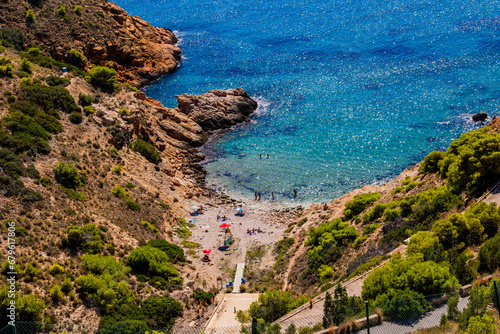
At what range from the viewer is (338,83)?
77.2 metres

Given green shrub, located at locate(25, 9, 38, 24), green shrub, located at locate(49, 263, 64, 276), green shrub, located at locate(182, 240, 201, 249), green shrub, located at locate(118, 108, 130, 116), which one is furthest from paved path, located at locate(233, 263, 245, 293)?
green shrub, located at locate(25, 9, 38, 24)

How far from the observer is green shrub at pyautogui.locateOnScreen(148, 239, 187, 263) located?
3616 centimetres

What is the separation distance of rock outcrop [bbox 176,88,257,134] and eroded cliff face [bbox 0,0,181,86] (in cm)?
1816

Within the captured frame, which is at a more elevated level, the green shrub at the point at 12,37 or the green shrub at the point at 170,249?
the green shrub at the point at 12,37

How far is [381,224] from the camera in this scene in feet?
99.9

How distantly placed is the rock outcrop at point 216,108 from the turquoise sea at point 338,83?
251cm

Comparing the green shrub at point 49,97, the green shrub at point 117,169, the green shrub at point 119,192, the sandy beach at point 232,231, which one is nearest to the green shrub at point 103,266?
the sandy beach at point 232,231

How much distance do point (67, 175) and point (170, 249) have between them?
1030cm

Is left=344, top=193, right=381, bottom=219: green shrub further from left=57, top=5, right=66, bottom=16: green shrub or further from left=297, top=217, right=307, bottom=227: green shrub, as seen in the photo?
left=57, top=5, right=66, bottom=16: green shrub

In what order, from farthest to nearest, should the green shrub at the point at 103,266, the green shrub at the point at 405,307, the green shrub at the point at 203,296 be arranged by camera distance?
the green shrub at the point at 203,296 < the green shrub at the point at 103,266 < the green shrub at the point at 405,307

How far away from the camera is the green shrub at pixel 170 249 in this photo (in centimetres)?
3616

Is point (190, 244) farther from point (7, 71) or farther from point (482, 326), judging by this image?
point (482, 326)

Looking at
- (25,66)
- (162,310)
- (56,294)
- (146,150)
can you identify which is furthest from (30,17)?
(162,310)

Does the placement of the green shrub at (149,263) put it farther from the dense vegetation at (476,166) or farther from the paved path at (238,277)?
the dense vegetation at (476,166)
